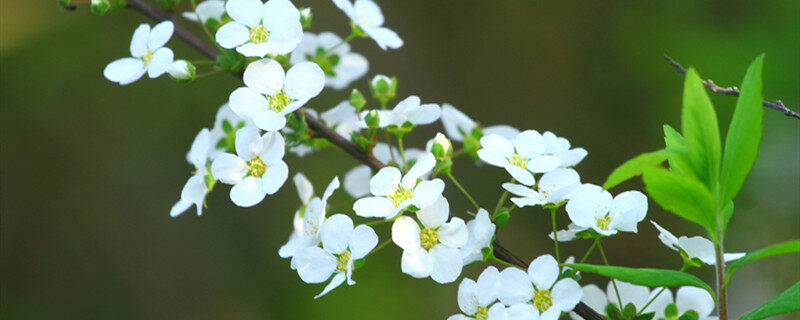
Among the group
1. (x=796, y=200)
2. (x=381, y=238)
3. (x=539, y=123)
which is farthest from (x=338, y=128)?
(x=796, y=200)

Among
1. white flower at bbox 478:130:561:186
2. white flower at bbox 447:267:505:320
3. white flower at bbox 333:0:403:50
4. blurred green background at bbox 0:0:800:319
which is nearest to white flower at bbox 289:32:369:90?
white flower at bbox 333:0:403:50

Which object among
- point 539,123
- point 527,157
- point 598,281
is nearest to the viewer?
point 527,157

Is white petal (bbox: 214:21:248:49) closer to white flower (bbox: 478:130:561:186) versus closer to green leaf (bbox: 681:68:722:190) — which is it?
white flower (bbox: 478:130:561:186)

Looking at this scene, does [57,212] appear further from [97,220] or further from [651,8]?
[651,8]

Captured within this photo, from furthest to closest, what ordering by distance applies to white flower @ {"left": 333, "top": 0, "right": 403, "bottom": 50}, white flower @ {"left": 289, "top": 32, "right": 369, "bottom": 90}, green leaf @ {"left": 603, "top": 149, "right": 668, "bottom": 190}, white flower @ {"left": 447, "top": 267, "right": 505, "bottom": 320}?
white flower @ {"left": 289, "top": 32, "right": 369, "bottom": 90}
white flower @ {"left": 333, "top": 0, "right": 403, "bottom": 50}
white flower @ {"left": 447, "top": 267, "right": 505, "bottom": 320}
green leaf @ {"left": 603, "top": 149, "right": 668, "bottom": 190}

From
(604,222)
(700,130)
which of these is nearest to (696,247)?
(604,222)
